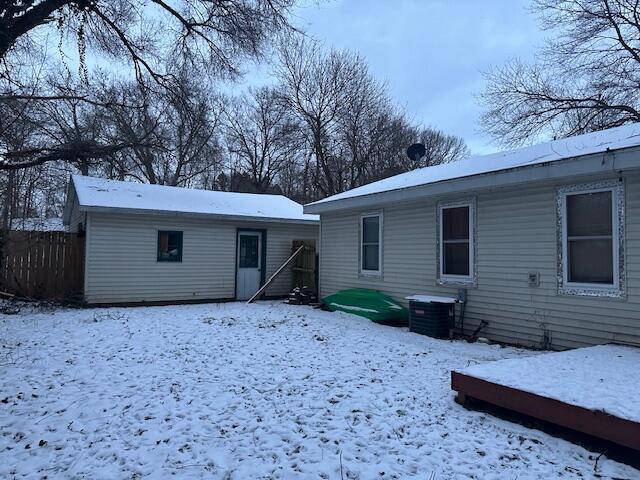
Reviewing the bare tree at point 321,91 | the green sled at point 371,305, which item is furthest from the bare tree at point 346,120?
the green sled at point 371,305

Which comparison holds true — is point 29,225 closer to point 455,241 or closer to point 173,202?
point 173,202

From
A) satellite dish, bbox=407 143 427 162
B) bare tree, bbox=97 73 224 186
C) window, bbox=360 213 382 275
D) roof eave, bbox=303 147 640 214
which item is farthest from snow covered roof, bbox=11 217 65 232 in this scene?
satellite dish, bbox=407 143 427 162

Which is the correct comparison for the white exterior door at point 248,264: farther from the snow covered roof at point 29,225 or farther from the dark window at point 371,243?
the snow covered roof at point 29,225

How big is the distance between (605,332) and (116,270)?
1101cm

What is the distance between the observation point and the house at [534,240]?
5.88m

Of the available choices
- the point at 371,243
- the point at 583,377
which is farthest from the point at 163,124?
the point at 583,377

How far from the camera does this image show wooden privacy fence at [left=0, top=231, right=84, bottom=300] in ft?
37.0

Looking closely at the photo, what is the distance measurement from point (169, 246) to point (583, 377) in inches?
428

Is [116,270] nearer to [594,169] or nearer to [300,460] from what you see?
[300,460]

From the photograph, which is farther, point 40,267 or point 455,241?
point 40,267

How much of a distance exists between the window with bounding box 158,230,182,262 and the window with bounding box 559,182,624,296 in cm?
987

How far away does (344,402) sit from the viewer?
4.54 m

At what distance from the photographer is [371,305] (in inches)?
377

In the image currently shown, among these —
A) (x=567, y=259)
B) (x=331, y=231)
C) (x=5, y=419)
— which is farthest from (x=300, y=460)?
(x=331, y=231)
